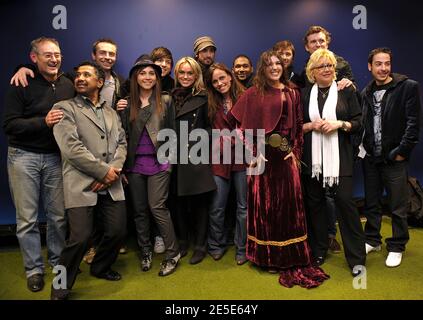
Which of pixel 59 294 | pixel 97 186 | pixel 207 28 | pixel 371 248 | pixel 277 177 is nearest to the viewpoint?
pixel 59 294

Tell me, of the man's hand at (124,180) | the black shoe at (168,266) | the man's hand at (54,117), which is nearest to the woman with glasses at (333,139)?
the black shoe at (168,266)

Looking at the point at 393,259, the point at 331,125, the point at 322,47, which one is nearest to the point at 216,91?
the point at 331,125

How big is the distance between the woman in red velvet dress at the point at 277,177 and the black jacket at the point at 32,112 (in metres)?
1.45

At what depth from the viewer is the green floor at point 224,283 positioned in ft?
8.79

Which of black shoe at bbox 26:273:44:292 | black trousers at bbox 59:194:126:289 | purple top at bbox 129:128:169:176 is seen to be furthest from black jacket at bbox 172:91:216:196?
black shoe at bbox 26:273:44:292

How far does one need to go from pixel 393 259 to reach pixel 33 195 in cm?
302

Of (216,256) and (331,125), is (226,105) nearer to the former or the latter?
(331,125)

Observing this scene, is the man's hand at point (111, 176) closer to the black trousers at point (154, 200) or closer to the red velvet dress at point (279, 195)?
the black trousers at point (154, 200)

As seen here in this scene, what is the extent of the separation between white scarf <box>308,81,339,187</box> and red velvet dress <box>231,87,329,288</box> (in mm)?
119

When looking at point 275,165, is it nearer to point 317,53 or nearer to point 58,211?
point 317,53

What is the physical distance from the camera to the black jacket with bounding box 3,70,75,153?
8.76 ft

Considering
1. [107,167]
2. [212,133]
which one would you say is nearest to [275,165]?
[212,133]

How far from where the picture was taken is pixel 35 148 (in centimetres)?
278

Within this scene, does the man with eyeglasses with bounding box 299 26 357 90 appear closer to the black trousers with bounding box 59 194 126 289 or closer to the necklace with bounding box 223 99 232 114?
the necklace with bounding box 223 99 232 114
